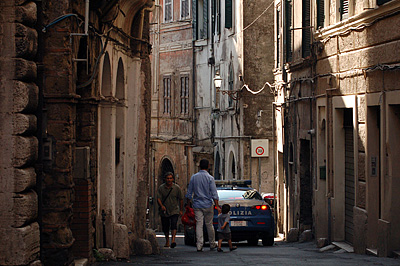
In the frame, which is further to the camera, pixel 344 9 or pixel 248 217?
pixel 248 217

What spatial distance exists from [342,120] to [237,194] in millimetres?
3094

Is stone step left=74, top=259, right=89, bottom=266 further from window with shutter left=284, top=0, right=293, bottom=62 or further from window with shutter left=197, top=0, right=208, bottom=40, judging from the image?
window with shutter left=197, top=0, right=208, bottom=40

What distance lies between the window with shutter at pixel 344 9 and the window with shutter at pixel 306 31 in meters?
3.08

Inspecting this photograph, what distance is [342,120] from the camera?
1619 centimetres

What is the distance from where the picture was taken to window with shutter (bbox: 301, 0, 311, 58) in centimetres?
1936

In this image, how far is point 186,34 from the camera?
116 ft

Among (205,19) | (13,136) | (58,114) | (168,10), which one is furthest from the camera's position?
(168,10)

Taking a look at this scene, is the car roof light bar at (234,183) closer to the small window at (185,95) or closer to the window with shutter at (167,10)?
the small window at (185,95)

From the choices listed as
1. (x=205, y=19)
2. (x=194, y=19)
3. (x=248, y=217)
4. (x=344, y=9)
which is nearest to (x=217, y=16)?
(x=205, y=19)

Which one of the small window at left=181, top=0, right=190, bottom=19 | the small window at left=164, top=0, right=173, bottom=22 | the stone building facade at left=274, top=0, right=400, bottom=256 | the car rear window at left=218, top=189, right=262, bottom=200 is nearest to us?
the stone building facade at left=274, top=0, right=400, bottom=256

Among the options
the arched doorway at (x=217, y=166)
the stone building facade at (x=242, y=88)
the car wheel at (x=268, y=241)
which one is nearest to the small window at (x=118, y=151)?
the car wheel at (x=268, y=241)

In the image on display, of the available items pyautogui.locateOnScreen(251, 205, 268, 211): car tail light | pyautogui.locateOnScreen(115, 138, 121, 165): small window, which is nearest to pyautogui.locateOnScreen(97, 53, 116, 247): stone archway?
pyautogui.locateOnScreen(115, 138, 121, 165): small window

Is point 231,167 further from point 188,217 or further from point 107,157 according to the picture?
point 107,157

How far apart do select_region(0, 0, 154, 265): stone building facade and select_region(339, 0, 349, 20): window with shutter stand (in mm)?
3797
